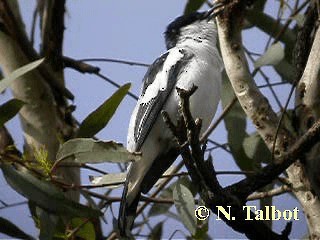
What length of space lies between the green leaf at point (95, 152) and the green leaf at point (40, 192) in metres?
0.07

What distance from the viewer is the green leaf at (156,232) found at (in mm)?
2105

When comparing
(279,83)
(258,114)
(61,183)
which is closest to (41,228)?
(61,183)

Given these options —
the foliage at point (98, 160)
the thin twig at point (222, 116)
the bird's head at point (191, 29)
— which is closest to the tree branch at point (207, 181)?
the foliage at point (98, 160)

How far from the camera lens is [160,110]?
167 cm

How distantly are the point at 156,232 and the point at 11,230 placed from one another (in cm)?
60

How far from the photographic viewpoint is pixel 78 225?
1693mm

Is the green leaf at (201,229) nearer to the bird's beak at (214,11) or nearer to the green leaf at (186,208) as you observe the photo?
the green leaf at (186,208)

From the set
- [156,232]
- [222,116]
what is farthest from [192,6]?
[156,232]

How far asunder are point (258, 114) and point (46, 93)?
28.5 inches

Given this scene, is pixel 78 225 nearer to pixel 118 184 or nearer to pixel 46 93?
pixel 118 184

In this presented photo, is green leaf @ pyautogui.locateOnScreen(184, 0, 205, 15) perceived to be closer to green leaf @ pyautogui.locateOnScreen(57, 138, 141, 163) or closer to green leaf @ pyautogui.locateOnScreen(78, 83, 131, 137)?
green leaf @ pyautogui.locateOnScreen(78, 83, 131, 137)

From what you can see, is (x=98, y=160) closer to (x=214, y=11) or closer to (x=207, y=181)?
(x=207, y=181)

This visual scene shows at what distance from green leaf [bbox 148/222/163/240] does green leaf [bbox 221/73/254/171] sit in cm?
31

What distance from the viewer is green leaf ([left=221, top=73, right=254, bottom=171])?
1973mm
